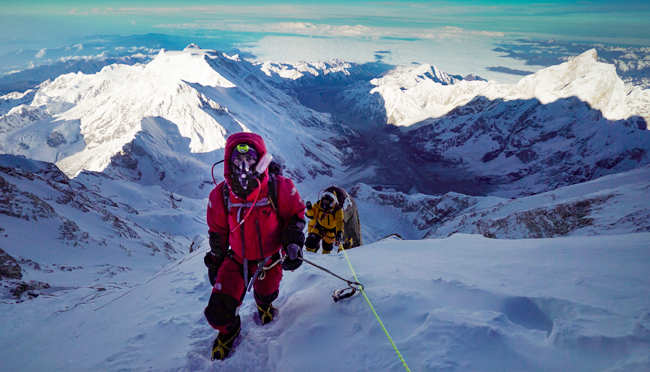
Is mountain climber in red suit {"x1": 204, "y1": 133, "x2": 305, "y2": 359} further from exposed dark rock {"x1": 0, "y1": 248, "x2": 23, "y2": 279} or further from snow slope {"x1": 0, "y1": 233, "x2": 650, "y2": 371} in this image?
exposed dark rock {"x1": 0, "y1": 248, "x2": 23, "y2": 279}

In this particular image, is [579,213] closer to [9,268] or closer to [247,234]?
[247,234]

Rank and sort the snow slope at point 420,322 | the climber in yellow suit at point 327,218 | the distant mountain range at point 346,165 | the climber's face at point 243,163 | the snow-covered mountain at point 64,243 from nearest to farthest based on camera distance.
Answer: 1. the snow slope at point 420,322
2. the climber's face at point 243,163
3. the climber in yellow suit at point 327,218
4. the snow-covered mountain at point 64,243
5. the distant mountain range at point 346,165

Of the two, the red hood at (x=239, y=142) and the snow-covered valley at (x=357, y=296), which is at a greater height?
the red hood at (x=239, y=142)

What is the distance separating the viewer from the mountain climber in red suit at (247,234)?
4.35m

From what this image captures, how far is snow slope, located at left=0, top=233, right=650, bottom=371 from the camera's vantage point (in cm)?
290

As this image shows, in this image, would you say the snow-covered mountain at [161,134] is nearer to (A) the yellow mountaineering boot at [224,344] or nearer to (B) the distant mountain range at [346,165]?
A: (B) the distant mountain range at [346,165]

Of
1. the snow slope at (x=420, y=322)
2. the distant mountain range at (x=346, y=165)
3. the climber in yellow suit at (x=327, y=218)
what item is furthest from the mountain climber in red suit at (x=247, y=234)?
the distant mountain range at (x=346, y=165)

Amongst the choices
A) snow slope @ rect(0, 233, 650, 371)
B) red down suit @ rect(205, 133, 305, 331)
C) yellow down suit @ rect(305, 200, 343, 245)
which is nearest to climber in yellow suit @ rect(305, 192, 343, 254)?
yellow down suit @ rect(305, 200, 343, 245)

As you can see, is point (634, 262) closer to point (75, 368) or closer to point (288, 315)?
point (288, 315)

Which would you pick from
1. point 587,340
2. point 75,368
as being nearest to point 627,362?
point 587,340

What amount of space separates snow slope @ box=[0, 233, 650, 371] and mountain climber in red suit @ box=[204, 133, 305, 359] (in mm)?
550

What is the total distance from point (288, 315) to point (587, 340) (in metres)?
3.85

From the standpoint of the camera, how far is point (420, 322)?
3.73 m

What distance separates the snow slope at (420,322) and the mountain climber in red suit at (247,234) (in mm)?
550
